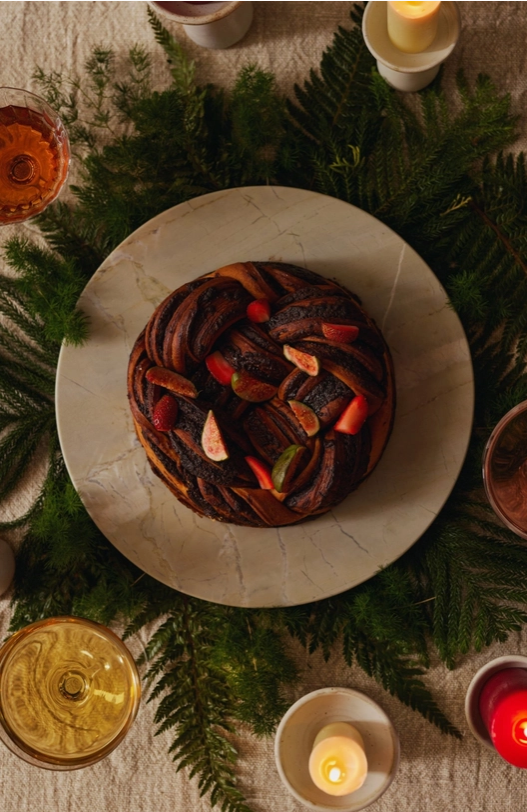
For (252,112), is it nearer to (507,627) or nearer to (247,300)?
(247,300)

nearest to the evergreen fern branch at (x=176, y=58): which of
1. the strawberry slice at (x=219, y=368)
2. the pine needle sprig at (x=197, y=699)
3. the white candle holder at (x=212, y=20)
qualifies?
the white candle holder at (x=212, y=20)

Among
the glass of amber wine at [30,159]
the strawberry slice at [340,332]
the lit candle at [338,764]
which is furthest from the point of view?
the glass of amber wine at [30,159]

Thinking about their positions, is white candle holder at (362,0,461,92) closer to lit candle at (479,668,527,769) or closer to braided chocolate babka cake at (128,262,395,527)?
braided chocolate babka cake at (128,262,395,527)

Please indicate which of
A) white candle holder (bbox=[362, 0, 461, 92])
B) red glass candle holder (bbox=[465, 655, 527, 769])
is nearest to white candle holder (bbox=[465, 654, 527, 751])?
red glass candle holder (bbox=[465, 655, 527, 769])

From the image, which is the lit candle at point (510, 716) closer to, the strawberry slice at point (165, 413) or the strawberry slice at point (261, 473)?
the strawberry slice at point (261, 473)

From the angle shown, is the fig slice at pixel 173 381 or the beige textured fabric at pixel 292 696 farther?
the beige textured fabric at pixel 292 696

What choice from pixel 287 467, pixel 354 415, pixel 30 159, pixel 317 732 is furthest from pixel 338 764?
pixel 30 159

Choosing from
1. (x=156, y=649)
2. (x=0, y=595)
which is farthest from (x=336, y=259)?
(x=0, y=595)
